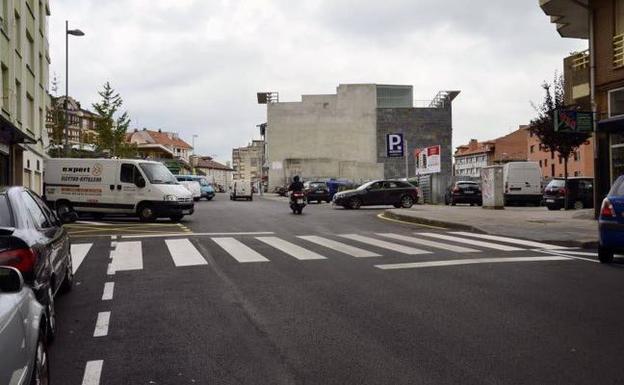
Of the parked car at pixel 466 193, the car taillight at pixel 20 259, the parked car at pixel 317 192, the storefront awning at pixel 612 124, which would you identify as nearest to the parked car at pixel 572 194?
the parked car at pixel 466 193

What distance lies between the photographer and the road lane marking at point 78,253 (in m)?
9.92

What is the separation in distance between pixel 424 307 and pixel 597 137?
613 inches

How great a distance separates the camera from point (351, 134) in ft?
246

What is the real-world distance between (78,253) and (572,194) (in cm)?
2174

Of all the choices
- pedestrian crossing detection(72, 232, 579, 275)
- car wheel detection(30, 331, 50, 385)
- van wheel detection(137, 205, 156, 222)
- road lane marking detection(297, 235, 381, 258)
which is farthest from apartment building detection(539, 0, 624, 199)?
car wheel detection(30, 331, 50, 385)

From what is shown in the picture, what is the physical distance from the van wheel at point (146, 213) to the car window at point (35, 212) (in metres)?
13.7

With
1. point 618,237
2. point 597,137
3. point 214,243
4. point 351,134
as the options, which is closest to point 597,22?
point 597,137

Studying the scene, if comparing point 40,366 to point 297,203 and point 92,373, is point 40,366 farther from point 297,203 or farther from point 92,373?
point 297,203

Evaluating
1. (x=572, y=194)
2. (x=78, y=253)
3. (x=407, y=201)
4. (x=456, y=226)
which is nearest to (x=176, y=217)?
(x=78, y=253)

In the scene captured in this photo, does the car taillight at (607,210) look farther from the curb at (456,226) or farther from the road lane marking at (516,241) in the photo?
the curb at (456,226)

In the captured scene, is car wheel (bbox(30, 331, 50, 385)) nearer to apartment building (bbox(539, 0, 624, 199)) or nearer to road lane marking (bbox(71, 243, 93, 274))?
road lane marking (bbox(71, 243, 93, 274))

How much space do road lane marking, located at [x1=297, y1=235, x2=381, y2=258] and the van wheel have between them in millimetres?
7429

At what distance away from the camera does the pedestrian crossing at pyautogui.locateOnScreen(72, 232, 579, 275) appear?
10219 mm

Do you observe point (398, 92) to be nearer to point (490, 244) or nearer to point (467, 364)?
point (490, 244)
